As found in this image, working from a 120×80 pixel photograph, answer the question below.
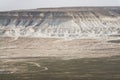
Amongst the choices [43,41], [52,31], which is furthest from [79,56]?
[52,31]

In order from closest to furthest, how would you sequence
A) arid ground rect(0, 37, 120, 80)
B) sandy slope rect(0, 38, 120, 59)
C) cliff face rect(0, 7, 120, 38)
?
arid ground rect(0, 37, 120, 80) < sandy slope rect(0, 38, 120, 59) < cliff face rect(0, 7, 120, 38)

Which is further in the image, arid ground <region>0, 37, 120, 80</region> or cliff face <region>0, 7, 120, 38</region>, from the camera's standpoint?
cliff face <region>0, 7, 120, 38</region>

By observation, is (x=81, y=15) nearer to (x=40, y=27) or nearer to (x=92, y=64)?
(x=40, y=27)

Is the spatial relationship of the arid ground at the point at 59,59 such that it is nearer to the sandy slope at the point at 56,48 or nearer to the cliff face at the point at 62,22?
the sandy slope at the point at 56,48

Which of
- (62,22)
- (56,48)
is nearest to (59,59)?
(56,48)

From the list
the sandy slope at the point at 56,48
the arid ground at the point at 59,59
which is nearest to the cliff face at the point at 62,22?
the arid ground at the point at 59,59

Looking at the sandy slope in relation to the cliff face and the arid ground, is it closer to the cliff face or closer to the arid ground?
the arid ground

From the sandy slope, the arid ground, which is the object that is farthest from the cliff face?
the sandy slope
